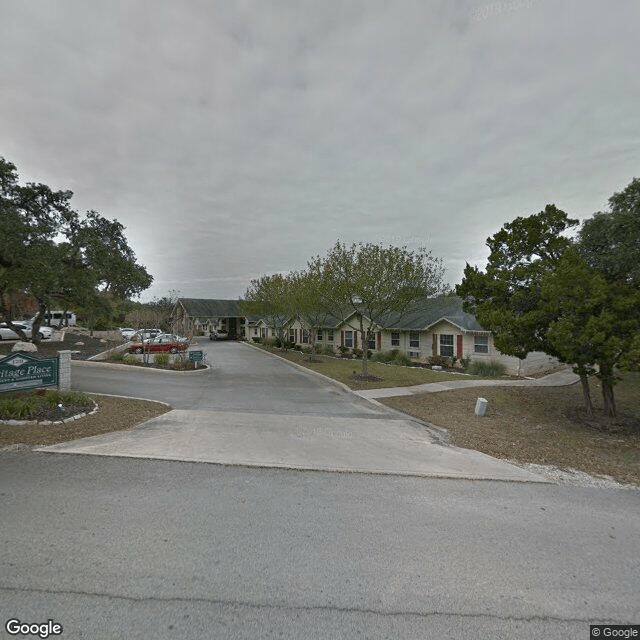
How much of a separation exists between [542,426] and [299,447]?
644cm

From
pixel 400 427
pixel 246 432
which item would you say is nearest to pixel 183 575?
pixel 246 432

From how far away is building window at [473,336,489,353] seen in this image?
772 inches

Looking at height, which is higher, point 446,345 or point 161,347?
point 446,345

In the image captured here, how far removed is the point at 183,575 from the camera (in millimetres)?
2859

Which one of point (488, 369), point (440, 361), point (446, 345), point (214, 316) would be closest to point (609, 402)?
point (488, 369)

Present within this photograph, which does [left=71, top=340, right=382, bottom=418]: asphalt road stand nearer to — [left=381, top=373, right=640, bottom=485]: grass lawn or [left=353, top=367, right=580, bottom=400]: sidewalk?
[left=353, top=367, right=580, bottom=400]: sidewalk

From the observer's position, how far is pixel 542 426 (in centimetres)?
850

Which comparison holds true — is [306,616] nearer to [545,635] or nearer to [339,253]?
[545,635]

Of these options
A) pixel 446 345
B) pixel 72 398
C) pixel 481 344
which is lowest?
pixel 72 398

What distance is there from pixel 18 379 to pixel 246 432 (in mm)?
5954

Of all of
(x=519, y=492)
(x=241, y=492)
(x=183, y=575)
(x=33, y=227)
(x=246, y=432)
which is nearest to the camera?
(x=183, y=575)

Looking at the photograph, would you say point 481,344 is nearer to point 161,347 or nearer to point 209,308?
point 161,347

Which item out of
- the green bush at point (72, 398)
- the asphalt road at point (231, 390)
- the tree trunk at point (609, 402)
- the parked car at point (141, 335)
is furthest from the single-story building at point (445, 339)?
the green bush at point (72, 398)

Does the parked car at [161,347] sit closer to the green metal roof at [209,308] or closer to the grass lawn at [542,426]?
the grass lawn at [542,426]
